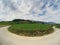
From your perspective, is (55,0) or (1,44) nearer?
(1,44)

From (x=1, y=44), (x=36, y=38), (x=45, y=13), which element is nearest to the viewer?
(x=36, y=38)

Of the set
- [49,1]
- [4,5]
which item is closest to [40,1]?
[49,1]

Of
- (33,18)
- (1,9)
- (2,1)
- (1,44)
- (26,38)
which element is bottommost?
(1,44)

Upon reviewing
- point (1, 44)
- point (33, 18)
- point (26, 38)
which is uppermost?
point (33, 18)

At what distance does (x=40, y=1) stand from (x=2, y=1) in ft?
2.07

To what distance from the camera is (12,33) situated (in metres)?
1.67

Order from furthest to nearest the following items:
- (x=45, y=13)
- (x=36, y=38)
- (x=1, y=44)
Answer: (x=45, y=13) < (x=1, y=44) < (x=36, y=38)

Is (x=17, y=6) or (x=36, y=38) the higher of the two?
(x=17, y=6)

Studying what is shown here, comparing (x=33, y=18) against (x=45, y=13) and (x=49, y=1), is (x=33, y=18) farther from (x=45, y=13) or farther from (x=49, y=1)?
(x=49, y=1)

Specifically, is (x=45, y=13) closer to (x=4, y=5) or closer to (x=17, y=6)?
(x=17, y=6)

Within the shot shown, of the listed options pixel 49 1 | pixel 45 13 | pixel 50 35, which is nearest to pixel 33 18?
pixel 45 13

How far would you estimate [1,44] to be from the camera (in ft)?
5.36

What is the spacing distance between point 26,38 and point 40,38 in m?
0.18

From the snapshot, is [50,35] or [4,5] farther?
[4,5]
